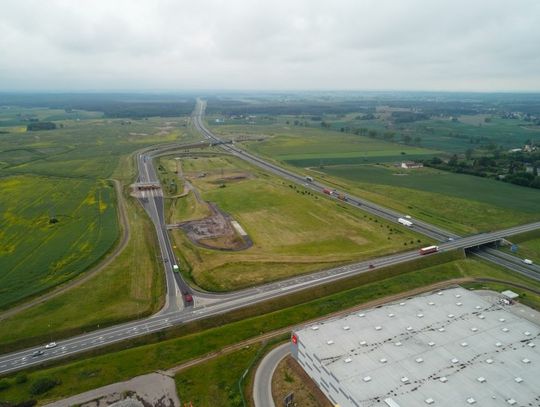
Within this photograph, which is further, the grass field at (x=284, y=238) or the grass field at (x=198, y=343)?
the grass field at (x=284, y=238)

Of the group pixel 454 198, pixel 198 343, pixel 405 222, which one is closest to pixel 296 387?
pixel 198 343

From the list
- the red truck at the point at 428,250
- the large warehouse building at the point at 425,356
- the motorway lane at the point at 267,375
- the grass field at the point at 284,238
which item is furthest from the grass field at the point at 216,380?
the red truck at the point at 428,250

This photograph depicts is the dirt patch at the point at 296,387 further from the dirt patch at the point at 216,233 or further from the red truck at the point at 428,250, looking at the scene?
A: the red truck at the point at 428,250

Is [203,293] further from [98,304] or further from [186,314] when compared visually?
[98,304]

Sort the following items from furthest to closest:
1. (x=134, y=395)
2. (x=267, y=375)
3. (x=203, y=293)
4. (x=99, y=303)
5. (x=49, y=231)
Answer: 1. (x=49, y=231)
2. (x=203, y=293)
3. (x=99, y=303)
4. (x=267, y=375)
5. (x=134, y=395)

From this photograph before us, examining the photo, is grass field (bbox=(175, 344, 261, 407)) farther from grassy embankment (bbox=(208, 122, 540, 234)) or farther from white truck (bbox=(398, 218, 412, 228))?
grassy embankment (bbox=(208, 122, 540, 234))

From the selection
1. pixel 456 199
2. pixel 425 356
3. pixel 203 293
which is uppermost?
pixel 425 356
